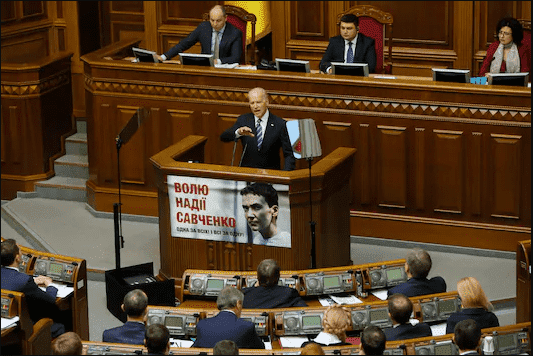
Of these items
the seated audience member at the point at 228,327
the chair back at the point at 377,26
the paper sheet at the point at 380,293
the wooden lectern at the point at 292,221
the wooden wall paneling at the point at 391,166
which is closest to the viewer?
the seated audience member at the point at 228,327

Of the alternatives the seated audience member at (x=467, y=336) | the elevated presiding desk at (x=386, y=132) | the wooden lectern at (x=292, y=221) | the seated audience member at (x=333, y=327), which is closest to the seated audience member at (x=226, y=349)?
the seated audience member at (x=333, y=327)

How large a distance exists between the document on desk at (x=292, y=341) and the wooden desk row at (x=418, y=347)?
51 cm

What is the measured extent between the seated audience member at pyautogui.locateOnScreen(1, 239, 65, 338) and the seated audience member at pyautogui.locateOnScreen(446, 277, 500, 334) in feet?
8.57

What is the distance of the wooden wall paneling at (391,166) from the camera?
9781 millimetres

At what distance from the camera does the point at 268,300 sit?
23.5ft

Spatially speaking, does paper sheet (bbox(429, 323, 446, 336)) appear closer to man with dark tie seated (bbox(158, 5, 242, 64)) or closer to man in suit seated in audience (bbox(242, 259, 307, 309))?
man in suit seated in audience (bbox(242, 259, 307, 309))

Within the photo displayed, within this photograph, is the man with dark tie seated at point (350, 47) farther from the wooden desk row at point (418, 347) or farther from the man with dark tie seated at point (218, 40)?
the wooden desk row at point (418, 347)

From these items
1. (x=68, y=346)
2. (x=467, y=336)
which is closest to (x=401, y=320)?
(x=467, y=336)

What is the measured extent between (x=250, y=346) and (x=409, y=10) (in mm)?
6506

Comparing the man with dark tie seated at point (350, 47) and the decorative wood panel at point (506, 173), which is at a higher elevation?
the man with dark tie seated at point (350, 47)

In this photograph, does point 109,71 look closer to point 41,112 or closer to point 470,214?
point 41,112

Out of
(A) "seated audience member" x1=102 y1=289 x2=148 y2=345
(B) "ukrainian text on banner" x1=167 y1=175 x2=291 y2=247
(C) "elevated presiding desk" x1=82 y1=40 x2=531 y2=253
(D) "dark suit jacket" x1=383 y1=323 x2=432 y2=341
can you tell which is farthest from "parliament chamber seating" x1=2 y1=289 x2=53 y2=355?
(C) "elevated presiding desk" x1=82 y1=40 x2=531 y2=253

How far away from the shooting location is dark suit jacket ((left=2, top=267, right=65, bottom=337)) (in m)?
7.28

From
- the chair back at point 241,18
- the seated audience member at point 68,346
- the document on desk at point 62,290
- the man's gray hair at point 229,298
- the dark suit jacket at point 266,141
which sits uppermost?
the chair back at point 241,18
